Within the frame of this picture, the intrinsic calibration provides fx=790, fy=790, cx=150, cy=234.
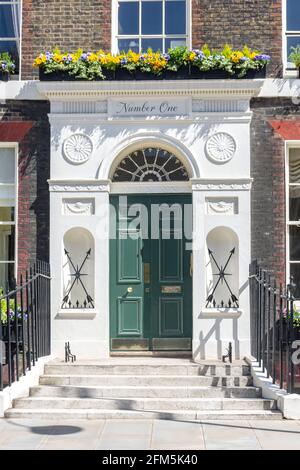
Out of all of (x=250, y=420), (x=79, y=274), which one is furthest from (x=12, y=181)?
(x=250, y=420)

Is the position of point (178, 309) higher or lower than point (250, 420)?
higher

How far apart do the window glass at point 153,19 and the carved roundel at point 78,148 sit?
80.1 inches

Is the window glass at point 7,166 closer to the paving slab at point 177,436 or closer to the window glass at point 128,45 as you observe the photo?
the window glass at point 128,45

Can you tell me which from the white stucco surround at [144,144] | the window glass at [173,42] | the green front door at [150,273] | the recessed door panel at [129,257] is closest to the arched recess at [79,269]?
the white stucco surround at [144,144]

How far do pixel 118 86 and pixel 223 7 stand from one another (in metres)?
2.09

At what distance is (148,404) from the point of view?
31.5ft

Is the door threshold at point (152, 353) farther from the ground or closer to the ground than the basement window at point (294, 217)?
closer to the ground

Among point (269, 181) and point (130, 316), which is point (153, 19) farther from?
point (130, 316)

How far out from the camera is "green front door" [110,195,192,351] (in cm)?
1184

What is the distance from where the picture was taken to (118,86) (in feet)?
38.0

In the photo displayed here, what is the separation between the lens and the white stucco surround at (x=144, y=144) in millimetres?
11500

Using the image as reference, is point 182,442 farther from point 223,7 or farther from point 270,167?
point 223,7

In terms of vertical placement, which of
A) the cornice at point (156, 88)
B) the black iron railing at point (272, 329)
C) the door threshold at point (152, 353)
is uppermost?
the cornice at point (156, 88)
